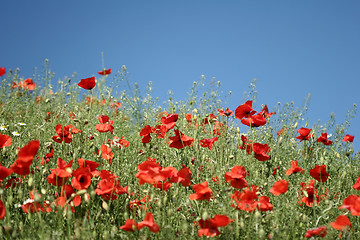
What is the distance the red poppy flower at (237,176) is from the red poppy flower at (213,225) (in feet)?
0.99

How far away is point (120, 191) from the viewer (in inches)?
79.9

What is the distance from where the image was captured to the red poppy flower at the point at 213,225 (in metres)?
1.56

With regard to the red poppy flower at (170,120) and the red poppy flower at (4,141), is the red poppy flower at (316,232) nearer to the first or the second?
the red poppy flower at (170,120)

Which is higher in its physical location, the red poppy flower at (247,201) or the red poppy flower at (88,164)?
the red poppy flower at (88,164)

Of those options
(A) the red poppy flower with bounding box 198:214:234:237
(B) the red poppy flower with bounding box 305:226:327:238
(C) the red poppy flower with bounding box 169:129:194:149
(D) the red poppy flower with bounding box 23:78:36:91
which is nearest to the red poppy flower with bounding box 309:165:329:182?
(B) the red poppy flower with bounding box 305:226:327:238

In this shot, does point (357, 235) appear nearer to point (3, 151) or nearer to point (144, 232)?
point (144, 232)

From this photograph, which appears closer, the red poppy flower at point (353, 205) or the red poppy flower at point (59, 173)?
the red poppy flower at point (353, 205)

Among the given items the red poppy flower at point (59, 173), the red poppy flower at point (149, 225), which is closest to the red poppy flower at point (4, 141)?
the red poppy flower at point (59, 173)

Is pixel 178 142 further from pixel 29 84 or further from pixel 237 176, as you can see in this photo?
pixel 29 84

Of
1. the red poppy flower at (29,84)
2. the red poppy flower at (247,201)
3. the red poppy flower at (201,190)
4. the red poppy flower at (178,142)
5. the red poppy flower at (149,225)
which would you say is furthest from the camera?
the red poppy flower at (29,84)

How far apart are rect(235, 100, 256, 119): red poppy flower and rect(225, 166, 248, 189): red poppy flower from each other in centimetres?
73

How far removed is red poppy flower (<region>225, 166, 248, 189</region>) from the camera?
1.81 metres

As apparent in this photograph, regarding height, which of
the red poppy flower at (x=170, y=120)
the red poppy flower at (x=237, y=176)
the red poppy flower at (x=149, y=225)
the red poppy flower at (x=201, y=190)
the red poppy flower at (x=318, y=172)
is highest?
the red poppy flower at (x=170, y=120)

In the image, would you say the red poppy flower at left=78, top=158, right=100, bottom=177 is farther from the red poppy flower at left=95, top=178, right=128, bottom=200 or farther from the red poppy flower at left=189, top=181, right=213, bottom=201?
the red poppy flower at left=189, top=181, right=213, bottom=201
